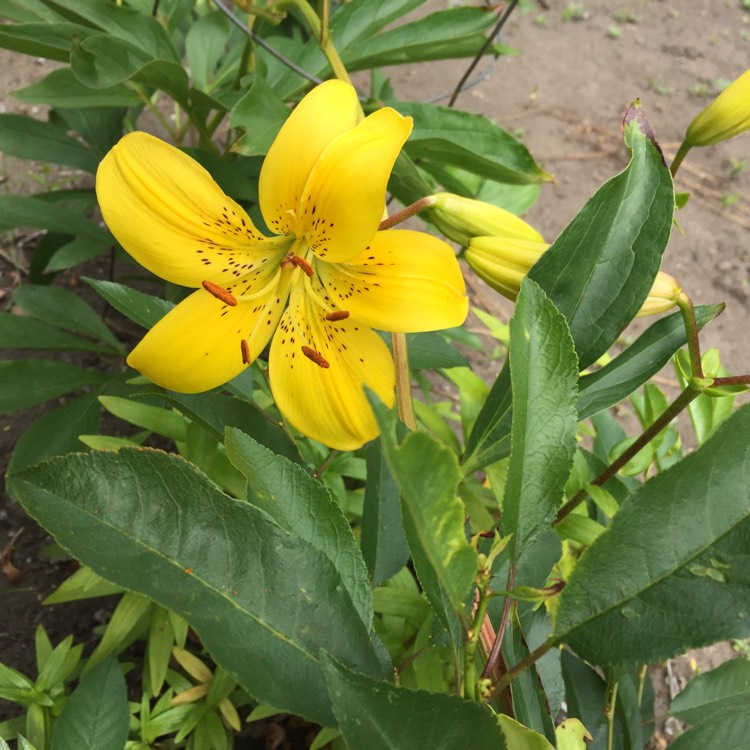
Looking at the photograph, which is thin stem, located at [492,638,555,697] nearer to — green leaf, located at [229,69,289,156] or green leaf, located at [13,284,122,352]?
green leaf, located at [229,69,289,156]

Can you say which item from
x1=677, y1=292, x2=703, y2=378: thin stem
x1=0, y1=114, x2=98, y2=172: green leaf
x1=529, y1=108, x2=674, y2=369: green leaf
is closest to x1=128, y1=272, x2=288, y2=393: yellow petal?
x1=529, y1=108, x2=674, y2=369: green leaf

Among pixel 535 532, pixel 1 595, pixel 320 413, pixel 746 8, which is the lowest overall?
pixel 1 595

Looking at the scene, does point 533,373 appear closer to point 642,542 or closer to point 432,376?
point 642,542

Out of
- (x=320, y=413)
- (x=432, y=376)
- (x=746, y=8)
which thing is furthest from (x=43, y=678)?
(x=746, y=8)

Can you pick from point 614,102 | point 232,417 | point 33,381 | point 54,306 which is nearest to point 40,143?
point 54,306

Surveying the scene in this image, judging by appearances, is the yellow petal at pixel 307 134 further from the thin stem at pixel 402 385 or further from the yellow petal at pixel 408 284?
the thin stem at pixel 402 385
